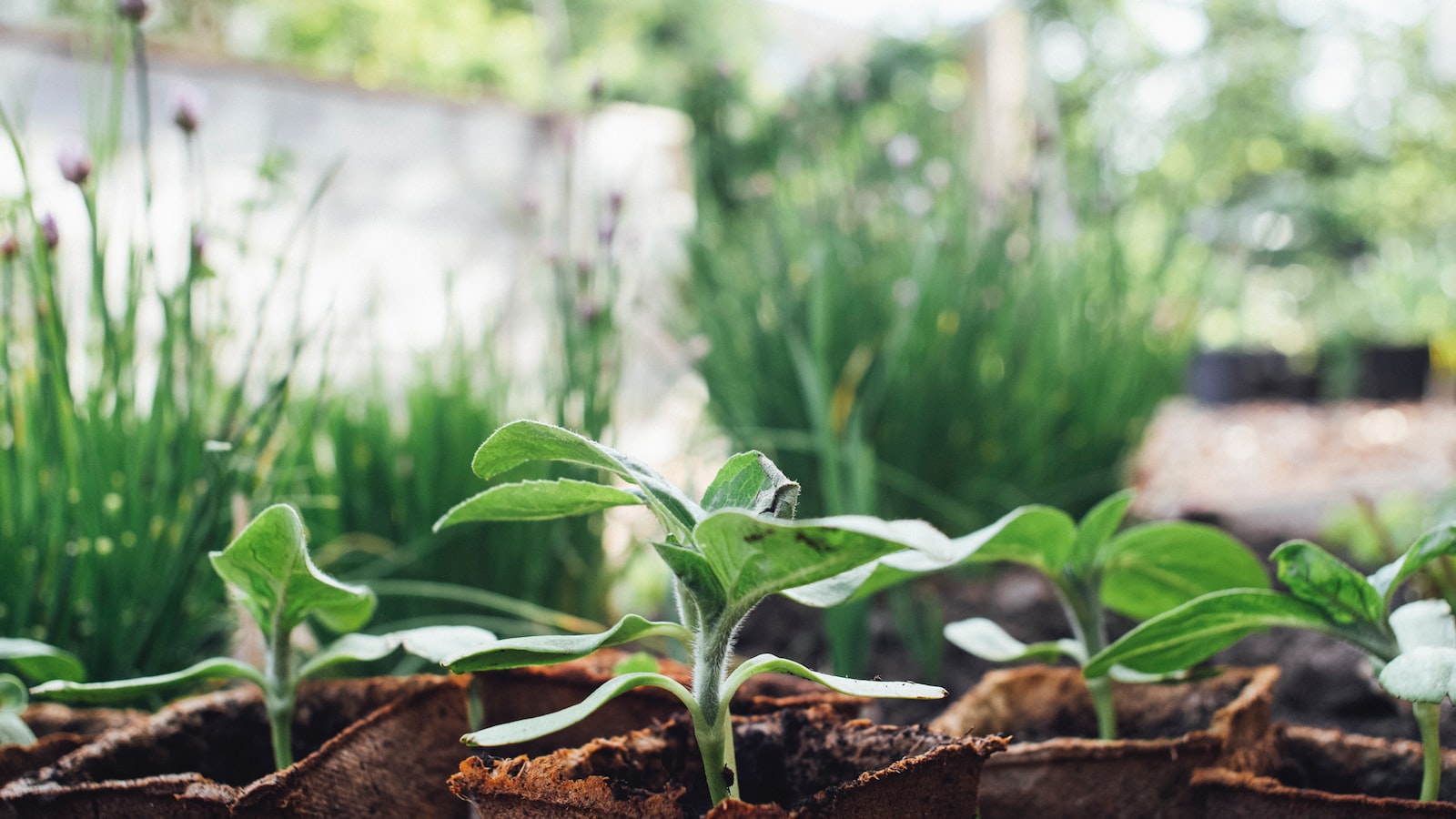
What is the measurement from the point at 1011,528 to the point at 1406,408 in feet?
23.6

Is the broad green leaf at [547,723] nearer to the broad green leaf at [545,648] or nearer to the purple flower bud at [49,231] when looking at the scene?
the broad green leaf at [545,648]

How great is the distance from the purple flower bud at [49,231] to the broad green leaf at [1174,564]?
78cm

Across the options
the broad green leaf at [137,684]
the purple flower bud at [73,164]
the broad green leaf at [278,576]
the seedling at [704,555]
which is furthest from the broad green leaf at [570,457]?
the purple flower bud at [73,164]

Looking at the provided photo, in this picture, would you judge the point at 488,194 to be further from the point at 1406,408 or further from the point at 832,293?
the point at 1406,408

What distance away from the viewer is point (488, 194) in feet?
13.3

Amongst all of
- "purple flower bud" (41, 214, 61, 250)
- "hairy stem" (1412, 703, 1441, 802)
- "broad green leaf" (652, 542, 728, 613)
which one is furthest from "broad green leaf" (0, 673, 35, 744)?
"hairy stem" (1412, 703, 1441, 802)

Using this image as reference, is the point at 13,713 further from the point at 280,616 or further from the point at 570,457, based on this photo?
the point at 570,457

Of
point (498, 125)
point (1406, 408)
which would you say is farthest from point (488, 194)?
point (1406, 408)

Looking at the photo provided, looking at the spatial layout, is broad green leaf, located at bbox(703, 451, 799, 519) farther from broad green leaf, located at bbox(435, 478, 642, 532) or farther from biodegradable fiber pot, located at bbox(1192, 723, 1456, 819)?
biodegradable fiber pot, located at bbox(1192, 723, 1456, 819)

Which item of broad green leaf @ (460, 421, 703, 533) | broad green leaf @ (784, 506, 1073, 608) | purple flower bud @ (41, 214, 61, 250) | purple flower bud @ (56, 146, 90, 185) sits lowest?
broad green leaf @ (784, 506, 1073, 608)

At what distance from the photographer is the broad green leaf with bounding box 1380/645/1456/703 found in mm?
384

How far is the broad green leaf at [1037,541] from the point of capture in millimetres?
495

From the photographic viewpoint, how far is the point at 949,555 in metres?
0.33

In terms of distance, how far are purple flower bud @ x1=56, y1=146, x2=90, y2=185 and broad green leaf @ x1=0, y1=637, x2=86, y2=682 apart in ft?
1.10
